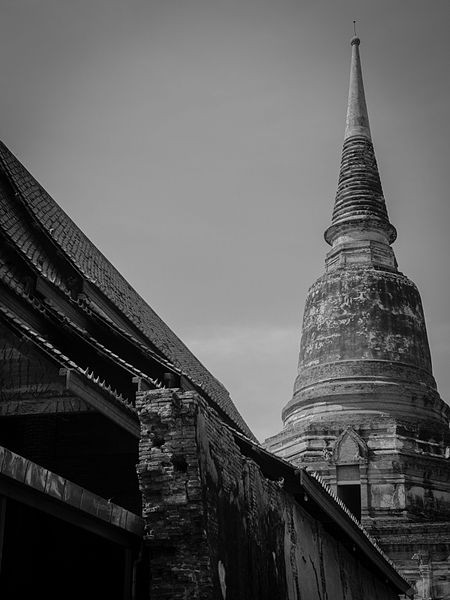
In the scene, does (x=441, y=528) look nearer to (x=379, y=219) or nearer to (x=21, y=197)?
(x=379, y=219)

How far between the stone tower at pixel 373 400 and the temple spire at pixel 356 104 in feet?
6.15

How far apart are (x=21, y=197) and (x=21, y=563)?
196 inches

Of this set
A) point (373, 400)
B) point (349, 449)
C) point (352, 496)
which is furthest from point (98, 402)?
point (373, 400)

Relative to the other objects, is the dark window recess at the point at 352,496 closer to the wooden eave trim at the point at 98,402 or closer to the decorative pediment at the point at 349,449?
the decorative pediment at the point at 349,449

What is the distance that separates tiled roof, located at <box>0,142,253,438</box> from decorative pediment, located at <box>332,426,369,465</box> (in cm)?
329

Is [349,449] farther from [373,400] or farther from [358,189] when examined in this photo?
[358,189]

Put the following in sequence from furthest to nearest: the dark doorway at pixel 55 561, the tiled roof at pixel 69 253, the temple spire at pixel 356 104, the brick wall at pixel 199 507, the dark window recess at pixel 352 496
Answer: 1. the temple spire at pixel 356 104
2. the dark window recess at pixel 352 496
3. the tiled roof at pixel 69 253
4. the dark doorway at pixel 55 561
5. the brick wall at pixel 199 507

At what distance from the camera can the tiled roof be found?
39.0 feet

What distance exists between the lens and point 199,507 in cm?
790

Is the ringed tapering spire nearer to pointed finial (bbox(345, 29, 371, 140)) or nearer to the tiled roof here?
pointed finial (bbox(345, 29, 371, 140))

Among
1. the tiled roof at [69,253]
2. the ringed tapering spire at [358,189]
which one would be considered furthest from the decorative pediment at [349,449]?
the ringed tapering spire at [358,189]

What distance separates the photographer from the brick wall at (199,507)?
25.9 feet

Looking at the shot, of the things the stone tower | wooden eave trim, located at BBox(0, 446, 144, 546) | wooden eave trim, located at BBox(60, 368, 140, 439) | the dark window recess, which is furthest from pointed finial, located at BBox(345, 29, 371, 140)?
wooden eave trim, located at BBox(0, 446, 144, 546)

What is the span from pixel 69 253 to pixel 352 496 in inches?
446
